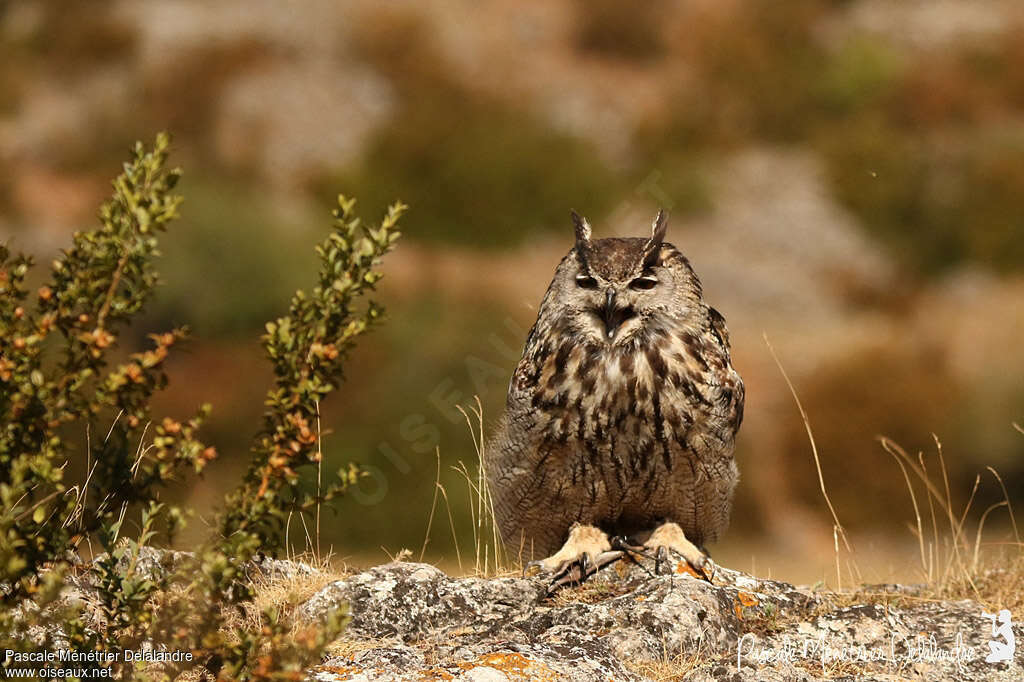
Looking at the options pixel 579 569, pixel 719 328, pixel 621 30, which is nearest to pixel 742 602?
pixel 579 569

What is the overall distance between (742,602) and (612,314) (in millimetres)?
1220

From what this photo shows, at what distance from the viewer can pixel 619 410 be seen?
180 inches

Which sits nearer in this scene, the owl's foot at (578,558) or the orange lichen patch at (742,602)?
the orange lichen patch at (742,602)

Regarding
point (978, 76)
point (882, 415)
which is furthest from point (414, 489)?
point (978, 76)

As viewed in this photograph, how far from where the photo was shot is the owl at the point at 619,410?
4605 millimetres

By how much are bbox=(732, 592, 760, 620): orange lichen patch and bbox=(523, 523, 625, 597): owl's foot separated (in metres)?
0.55

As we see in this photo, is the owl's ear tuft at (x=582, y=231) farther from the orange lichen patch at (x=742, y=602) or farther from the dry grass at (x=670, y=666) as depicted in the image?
the dry grass at (x=670, y=666)

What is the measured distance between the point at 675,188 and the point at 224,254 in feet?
39.9

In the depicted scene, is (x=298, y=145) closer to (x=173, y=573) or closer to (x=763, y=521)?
(x=763, y=521)

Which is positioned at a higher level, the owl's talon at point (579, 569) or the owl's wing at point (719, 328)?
the owl's wing at point (719, 328)

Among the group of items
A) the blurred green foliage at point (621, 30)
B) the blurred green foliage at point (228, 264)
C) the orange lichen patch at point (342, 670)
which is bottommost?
the orange lichen patch at point (342, 670)

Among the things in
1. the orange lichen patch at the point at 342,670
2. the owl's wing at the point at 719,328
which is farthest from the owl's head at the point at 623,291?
the orange lichen patch at the point at 342,670

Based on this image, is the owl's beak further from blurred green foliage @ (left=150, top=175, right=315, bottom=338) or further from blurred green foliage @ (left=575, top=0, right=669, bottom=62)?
blurred green foliage @ (left=575, top=0, right=669, bottom=62)

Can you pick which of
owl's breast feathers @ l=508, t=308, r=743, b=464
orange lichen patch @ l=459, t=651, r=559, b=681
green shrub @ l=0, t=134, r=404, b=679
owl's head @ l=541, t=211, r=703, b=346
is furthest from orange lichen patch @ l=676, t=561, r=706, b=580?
green shrub @ l=0, t=134, r=404, b=679
